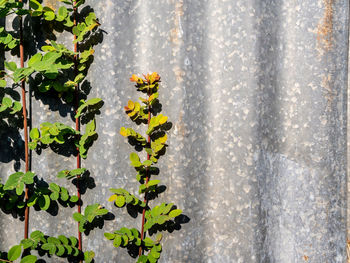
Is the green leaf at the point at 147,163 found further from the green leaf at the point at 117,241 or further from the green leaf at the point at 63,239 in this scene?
the green leaf at the point at 63,239

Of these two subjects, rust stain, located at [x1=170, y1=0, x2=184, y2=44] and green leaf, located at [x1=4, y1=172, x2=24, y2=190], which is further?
rust stain, located at [x1=170, y1=0, x2=184, y2=44]

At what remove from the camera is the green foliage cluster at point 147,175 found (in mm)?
1021

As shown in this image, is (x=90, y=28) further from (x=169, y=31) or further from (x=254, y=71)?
(x=254, y=71)

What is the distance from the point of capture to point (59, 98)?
1082 mm

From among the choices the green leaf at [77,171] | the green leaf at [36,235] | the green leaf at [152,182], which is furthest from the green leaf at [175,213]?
the green leaf at [36,235]

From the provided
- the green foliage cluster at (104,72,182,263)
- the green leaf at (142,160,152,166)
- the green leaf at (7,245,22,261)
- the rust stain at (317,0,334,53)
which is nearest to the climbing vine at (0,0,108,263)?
the green leaf at (7,245,22,261)

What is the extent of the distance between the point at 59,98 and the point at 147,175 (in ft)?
1.38

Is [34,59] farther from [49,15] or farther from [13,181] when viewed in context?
[13,181]

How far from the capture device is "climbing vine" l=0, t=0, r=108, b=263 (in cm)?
100

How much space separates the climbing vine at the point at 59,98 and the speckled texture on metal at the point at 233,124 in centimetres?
4

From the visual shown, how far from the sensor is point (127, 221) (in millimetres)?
1076

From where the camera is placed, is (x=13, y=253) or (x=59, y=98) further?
(x=59, y=98)

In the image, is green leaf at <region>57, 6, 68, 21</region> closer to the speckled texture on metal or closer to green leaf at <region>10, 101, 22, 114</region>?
the speckled texture on metal

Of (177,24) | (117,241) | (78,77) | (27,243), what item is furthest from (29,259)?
(177,24)
